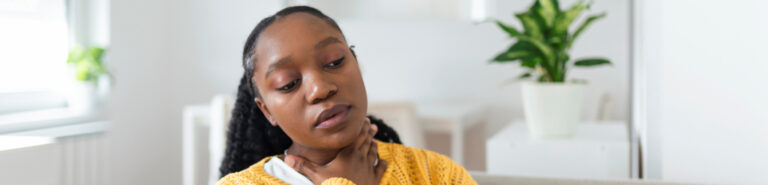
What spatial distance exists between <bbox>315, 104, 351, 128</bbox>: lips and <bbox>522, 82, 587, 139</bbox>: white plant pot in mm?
1023

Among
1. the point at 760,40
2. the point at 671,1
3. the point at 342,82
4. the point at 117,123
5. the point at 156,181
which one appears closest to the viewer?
the point at 342,82

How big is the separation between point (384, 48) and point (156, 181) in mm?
1226

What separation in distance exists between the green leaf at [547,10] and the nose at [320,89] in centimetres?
101

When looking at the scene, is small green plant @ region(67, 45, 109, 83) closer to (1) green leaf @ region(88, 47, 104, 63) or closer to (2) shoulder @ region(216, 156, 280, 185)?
(1) green leaf @ region(88, 47, 104, 63)

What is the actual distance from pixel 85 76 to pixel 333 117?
6.96 ft

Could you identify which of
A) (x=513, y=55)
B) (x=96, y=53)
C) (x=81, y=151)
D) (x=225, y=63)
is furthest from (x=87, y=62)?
(x=513, y=55)

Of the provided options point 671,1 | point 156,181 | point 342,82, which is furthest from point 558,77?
point 156,181

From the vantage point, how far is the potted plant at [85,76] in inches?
103

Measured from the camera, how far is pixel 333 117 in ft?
2.56

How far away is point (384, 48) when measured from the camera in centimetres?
329

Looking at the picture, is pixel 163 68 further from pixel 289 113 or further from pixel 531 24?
pixel 289 113

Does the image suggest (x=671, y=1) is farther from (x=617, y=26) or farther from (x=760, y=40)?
(x=617, y=26)

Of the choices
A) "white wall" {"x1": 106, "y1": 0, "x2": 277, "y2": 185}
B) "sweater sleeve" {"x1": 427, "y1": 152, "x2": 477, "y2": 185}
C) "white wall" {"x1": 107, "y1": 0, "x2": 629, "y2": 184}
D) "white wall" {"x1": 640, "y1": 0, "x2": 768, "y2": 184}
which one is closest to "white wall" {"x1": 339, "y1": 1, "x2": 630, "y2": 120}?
"white wall" {"x1": 107, "y1": 0, "x2": 629, "y2": 184}

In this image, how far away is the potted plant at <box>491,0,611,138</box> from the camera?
168 centimetres
